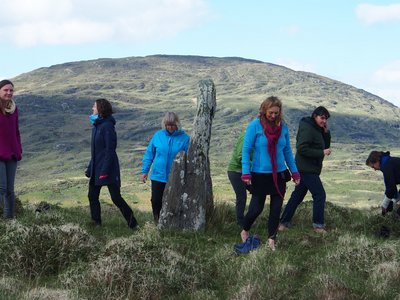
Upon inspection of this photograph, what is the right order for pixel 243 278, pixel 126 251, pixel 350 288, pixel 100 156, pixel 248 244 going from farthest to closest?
pixel 100 156
pixel 248 244
pixel 126 251
pixel 243 278
pixel 350 288

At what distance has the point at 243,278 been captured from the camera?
659 cm

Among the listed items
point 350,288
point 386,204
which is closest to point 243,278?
point 350,288

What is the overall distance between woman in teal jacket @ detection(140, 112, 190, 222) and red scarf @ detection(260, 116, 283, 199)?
2808 millimetres

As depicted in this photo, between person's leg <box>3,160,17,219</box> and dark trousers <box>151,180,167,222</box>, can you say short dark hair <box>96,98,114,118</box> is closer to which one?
dark trousers <box>151,180,167,222</box>

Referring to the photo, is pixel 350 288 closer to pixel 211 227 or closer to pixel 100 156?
pixel 211 227

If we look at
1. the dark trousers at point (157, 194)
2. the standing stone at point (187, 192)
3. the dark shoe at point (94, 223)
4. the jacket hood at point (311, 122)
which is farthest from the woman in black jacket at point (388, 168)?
the dark shoe at point (94, 223)

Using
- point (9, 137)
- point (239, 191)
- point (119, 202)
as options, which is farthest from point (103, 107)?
point (239, 191)

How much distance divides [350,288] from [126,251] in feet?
9.75

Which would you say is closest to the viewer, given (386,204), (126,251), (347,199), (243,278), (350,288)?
(350,288)

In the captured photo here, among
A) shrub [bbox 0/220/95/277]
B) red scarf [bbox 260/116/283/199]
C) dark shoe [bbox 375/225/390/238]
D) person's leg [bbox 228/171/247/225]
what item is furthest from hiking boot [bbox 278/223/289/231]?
shrub [bbox 0/220/95/277]

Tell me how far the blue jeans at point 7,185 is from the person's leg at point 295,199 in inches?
226

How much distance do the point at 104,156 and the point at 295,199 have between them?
4.19 metres

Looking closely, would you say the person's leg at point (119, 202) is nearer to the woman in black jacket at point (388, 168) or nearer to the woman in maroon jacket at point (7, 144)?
the woman in maroon jacket at point (7, 144)

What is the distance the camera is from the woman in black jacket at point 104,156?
34.3ft
